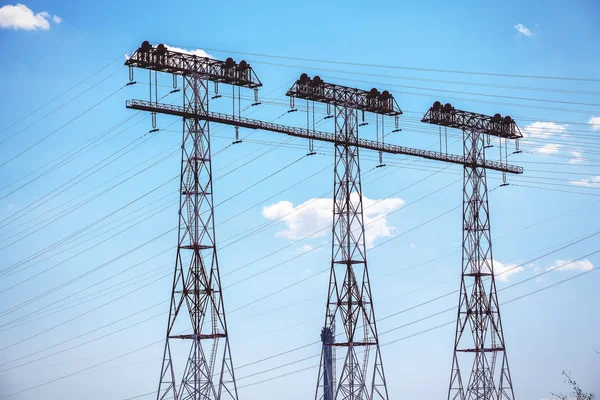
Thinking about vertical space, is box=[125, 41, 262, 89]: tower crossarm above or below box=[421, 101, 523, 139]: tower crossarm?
below

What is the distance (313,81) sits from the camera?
96.8 metres

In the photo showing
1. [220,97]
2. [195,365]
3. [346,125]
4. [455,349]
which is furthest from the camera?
[455,349]

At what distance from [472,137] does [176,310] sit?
38330mm

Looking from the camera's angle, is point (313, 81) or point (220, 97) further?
point (313, 81)

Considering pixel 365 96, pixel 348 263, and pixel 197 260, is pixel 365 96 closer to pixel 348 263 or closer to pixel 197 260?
pixel 348 263

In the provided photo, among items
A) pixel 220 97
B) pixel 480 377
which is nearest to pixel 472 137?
pixel 480 377

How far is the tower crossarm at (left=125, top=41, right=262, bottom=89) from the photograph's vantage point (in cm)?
8750

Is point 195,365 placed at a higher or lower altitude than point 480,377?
lower

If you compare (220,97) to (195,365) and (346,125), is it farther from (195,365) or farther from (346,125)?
(195,365)

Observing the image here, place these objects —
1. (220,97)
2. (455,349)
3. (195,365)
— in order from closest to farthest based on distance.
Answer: (195,365)
(220,97)
(455,349)

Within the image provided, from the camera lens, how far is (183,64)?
88312 millimetres

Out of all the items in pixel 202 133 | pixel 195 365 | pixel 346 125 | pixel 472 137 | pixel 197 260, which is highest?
pixel 472 137

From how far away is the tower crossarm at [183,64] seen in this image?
8750cm

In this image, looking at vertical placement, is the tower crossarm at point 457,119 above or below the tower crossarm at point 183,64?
above
